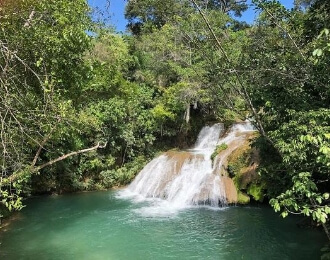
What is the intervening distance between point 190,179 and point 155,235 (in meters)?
4.76

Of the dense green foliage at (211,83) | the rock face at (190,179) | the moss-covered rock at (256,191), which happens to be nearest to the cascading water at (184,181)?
the rock face at (190,179)

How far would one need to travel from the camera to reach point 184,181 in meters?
14.0

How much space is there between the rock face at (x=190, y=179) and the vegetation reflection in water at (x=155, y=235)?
2.54 feet

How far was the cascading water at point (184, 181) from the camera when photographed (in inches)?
497

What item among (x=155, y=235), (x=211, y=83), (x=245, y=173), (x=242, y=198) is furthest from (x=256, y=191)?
(x=211, y=83)

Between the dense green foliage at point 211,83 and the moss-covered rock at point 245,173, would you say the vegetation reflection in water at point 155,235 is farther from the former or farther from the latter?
the dense green foliage at point 211,83

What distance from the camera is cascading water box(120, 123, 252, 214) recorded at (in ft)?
41.4

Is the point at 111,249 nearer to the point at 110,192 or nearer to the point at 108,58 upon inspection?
Answer: the point at 110,192

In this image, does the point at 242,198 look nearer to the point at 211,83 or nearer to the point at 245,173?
the point at 245,173

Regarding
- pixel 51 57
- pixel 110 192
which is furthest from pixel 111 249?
pixel 110 192

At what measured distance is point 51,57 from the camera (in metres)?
5.42

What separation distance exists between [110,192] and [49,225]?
17.0ft

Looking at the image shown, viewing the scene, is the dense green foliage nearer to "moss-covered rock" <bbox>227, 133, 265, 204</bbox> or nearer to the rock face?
"moss-covered rock" <bbox>227, 133, 265, 204</bbox>

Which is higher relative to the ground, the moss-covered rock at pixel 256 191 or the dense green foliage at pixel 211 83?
the dense green foliage at pixel 211 83
